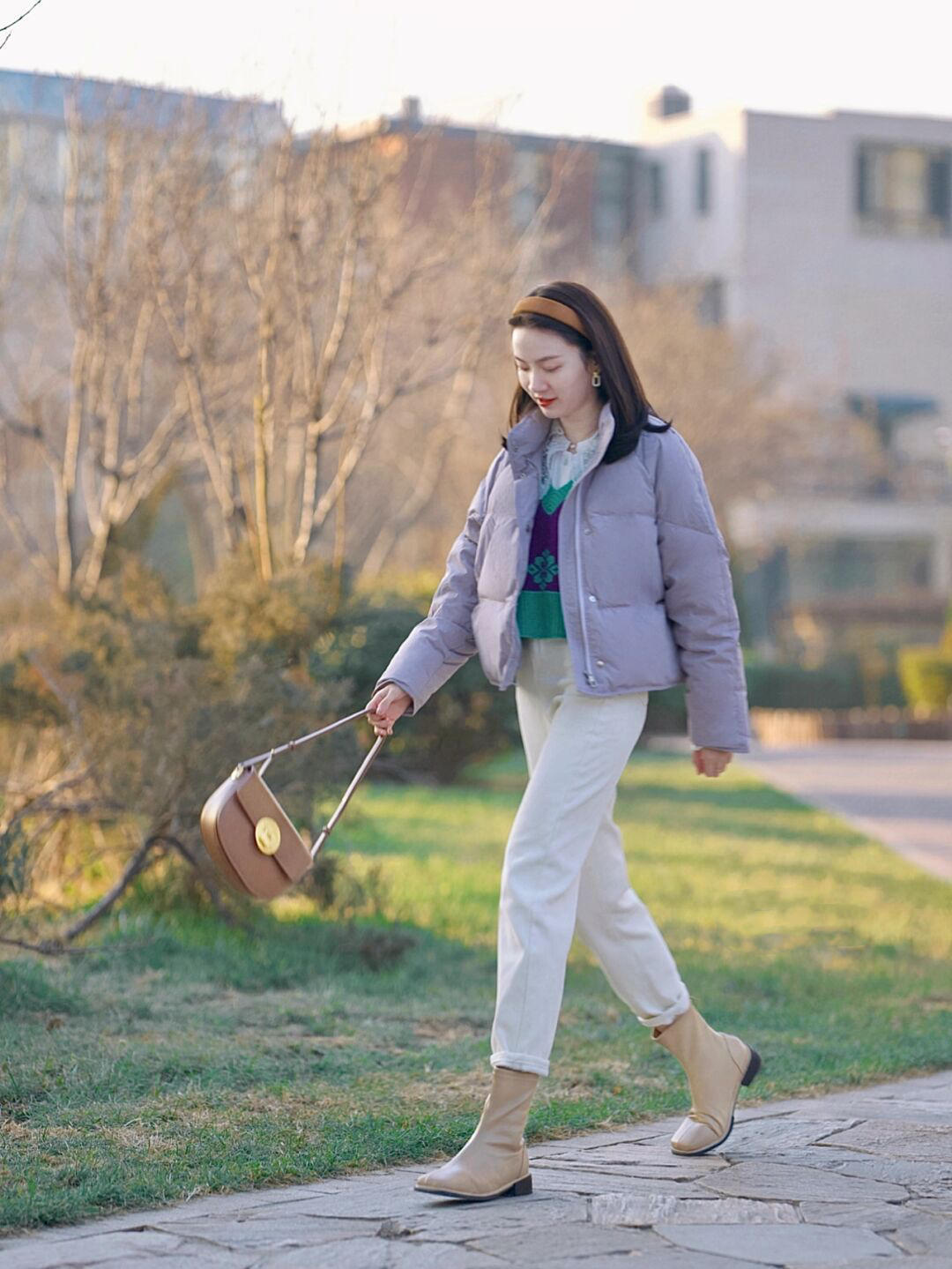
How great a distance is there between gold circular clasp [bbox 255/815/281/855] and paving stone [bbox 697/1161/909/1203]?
113cm

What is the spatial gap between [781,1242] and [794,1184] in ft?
1.50

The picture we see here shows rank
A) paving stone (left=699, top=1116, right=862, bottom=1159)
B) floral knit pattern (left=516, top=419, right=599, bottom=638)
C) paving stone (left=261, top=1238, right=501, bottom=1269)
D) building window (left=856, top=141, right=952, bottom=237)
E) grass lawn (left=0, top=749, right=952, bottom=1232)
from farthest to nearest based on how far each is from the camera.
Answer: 1. building window (left=856, top=141, right=952, bottom=237)
2. paving stone (left=699, top=1116, right=862, bottom=1159)
3. grass lawn (left=0, top=749, right=952, bottom=1232)
4. floral knit pattern (left=516, top=419, right=599, bottom=638)
5. paving stone (left=261, top=1238, right=501, bottom=1269)

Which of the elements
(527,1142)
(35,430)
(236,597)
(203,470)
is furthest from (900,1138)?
(203,470)

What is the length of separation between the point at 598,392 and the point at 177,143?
5640 millimetres

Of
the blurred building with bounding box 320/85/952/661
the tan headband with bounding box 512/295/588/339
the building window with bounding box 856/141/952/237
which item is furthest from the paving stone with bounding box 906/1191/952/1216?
the building window with bounding box 856/141/952/237

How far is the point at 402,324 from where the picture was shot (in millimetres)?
10773

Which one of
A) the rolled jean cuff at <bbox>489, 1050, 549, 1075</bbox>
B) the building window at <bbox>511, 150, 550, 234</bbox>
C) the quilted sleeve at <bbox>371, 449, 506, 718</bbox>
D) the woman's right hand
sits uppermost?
the building window at <bbox>511, 150, 550, 234</bbox>

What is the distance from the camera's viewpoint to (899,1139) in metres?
4.47

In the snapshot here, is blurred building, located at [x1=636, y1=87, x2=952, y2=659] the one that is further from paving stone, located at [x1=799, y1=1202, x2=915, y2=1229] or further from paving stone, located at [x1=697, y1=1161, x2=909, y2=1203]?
paving stone, located at [x1=799, y1=1202, x2=915, y2=1229]

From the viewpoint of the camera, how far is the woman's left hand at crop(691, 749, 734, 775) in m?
4.20

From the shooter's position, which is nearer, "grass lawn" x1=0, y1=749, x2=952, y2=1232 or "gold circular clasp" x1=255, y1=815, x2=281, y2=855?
"gold circular clasp" x1=255, y1=815, x2=281, y2=855

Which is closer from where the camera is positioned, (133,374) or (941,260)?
(133,374)

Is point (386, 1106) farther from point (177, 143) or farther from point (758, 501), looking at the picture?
point (758, 501)

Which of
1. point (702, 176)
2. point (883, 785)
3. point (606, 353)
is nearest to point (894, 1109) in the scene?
point (606, 353)
